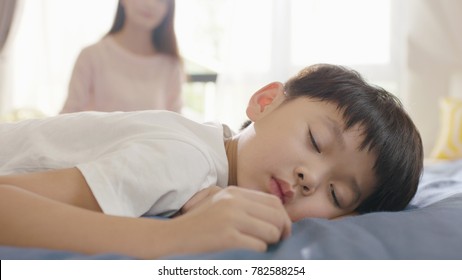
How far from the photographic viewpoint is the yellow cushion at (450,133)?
2861 mm

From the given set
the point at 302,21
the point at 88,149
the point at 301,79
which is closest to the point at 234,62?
the point at 302,21

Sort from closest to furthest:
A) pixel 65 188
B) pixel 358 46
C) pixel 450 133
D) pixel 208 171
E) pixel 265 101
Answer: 1. pixel 65 188
2. pixel 208 171
3. pixel 265 101
4. pixel 450 133
5. pixel 358 46

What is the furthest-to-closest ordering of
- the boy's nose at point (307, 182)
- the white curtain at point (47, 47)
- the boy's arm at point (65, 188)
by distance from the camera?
the white curtain at point (47, 47), the boy's nose at point (307, 182), the boy's arm at point (65, 188)

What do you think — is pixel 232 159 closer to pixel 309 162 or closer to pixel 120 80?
pixel 309 162

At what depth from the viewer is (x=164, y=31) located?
8.71ft

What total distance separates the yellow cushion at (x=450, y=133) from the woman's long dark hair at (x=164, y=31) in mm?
1531

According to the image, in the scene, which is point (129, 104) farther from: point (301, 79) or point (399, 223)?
point (399, 223)

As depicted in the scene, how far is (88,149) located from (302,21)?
9.04ft

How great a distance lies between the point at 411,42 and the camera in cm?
333

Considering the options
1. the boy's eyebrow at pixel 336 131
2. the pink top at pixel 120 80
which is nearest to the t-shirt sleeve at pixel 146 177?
the boy's eyebrow at pixel 336 131

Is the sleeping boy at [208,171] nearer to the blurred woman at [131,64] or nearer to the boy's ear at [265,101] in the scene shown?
the boy's ear at [265,101]

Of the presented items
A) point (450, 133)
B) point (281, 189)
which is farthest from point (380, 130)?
point (450, 133)

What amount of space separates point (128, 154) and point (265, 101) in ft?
1.43

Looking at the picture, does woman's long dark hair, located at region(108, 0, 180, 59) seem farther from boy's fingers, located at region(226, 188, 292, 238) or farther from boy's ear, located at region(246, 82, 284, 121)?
boy's fingers, located at region(226, 188, 292, 238)
